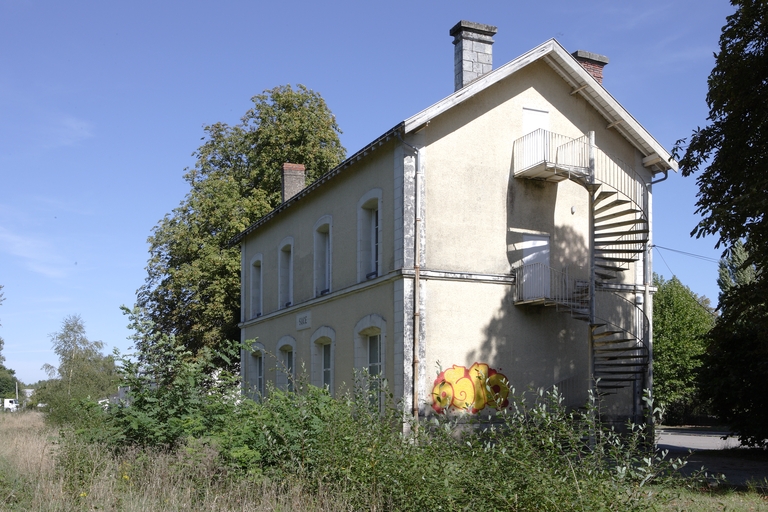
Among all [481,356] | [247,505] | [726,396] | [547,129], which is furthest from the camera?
[726,396]

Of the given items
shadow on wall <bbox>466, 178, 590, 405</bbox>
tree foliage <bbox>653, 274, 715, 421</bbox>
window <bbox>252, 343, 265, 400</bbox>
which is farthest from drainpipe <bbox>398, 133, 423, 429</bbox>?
tree foliage <bbox>653, 274, 715, 421</bbox>

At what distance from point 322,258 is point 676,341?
23.4m

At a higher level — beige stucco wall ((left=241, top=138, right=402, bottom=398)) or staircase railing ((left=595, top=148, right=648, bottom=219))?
staircase railing ((left=595, top=148, right=648, bottom=219))

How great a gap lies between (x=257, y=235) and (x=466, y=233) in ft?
35.4

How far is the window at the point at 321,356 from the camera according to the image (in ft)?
61.8

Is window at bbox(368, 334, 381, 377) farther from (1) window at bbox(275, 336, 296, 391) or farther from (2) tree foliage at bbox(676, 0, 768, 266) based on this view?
(2) tree foliage at bbox(676, 0, 768, 266)

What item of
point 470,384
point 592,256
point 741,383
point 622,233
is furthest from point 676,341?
point 470,384

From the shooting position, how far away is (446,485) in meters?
6.30

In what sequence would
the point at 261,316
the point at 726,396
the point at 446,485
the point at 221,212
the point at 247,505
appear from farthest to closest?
the point at 221,212
the point at 261,316
the point at 726,396
the point at 247,505
the point at 446,485

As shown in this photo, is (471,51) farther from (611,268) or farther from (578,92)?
(611,268)

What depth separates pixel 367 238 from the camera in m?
17.4

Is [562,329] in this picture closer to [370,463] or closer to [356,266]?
[356,266]

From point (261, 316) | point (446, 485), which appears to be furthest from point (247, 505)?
point (261, 316)

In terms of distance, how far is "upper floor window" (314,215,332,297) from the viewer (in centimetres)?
1953
